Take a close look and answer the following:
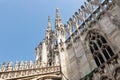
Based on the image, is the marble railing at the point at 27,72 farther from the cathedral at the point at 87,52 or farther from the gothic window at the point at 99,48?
the gothic window at the point at 99,48

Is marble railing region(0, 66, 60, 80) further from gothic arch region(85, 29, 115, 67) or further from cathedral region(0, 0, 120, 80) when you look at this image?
gothic arch region(85, 29, 115, 67)

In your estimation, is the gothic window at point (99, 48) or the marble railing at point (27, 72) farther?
the gothic window at point (99, 48)

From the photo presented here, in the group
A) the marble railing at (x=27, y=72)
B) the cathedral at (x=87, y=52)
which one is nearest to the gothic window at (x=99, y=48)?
the cathedral at (x=87, y=52)

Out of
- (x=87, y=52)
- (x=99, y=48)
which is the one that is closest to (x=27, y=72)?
(x=87, y=52)

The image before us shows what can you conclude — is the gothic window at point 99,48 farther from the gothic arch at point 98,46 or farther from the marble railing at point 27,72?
the marble railing at point 27,72

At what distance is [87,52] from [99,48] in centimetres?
103

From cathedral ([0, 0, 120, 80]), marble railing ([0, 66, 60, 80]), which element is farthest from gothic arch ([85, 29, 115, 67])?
marble railing ([0, 66, 60, 80])

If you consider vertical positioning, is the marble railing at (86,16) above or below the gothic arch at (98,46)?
above

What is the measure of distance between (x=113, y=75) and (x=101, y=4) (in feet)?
20.5

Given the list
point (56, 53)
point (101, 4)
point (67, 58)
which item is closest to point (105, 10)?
point (101, 4)

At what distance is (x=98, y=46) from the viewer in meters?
11.9

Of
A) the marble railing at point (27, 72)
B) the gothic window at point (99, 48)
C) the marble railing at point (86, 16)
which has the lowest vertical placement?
the marble railing at point (27, 72)

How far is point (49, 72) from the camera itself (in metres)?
11.9

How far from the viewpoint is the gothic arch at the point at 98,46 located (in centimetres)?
1105
